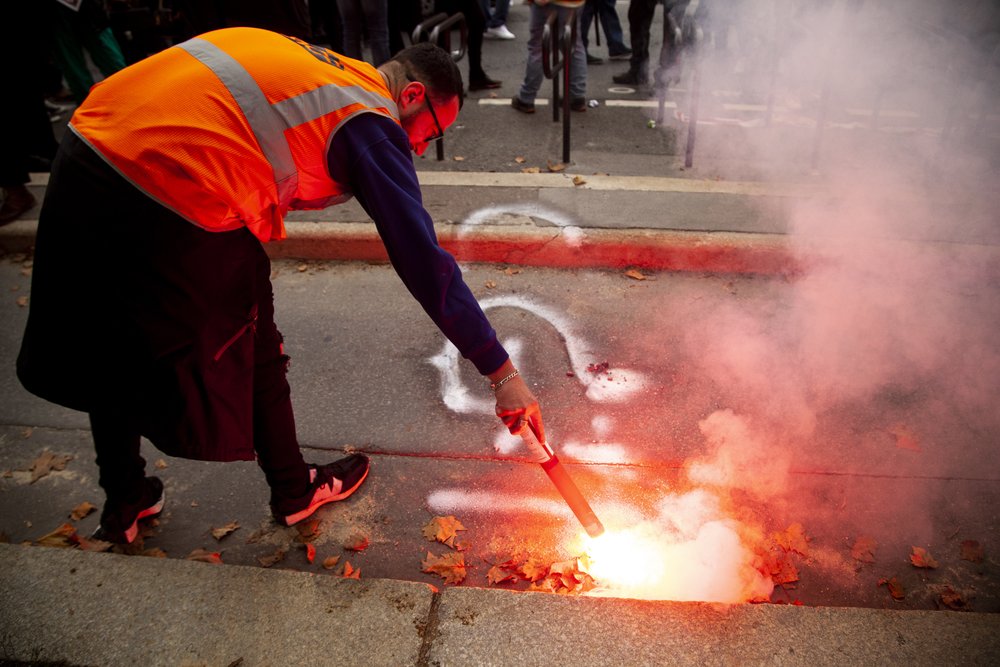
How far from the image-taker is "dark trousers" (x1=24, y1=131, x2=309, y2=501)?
1.96 metres

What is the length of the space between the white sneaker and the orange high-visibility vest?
8.42 meters

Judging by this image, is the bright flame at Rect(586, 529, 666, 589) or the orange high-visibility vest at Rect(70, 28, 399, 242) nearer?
the orange high-visibility vest at Rect(70, 28, 399, 242)

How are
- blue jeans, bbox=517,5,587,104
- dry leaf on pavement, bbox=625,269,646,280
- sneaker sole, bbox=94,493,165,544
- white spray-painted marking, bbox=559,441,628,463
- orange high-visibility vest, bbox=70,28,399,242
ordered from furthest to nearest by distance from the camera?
blue jeans, bbox=517,5,587,104
dry leaf on pavement, bbox=625,269,646,280
white spray-painted marking, bbox=559,441,628,463
sneaker sole, bbox=94,493,165,544
orange high-visibility vest, bbox=70,28,399,242

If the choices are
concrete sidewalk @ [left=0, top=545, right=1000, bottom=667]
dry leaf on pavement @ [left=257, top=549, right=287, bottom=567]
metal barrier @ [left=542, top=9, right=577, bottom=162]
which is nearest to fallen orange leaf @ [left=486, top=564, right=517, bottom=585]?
concrete sidewalk @ [left=0, top=545, right=1000, bottom=667]

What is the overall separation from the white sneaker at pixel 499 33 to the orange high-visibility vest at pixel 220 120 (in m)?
8.42

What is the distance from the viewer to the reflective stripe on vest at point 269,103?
191 centimetres

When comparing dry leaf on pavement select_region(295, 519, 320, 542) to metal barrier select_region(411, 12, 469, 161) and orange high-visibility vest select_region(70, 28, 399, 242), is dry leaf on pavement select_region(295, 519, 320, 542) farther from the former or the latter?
metal barrier select_region(411, 12, 469, 161)

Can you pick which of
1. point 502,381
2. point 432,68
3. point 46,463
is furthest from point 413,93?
point 46,463

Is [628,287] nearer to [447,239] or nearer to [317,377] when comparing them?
[447,239]

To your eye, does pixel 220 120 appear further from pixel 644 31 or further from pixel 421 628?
pixel 644 31

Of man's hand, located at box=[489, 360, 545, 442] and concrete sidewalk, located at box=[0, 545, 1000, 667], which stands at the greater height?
man's hand, located at box=[489, 360, 545, 442]

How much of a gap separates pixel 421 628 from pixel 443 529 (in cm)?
71

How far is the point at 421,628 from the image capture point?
2.18 metres

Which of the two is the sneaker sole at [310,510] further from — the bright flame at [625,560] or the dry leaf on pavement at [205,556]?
the bright flame at [625,560]
